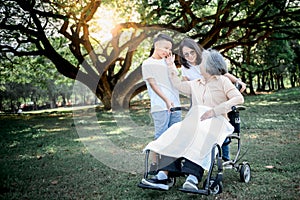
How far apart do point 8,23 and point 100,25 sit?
3.56 m

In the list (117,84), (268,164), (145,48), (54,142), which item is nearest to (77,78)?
(117,84)

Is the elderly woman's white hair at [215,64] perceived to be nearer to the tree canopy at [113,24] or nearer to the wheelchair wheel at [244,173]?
the wheelchair wheel at [244,173]

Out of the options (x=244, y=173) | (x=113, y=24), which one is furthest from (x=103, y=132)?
(x=113, y=24)

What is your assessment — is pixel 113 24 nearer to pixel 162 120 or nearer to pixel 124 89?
pixel 124 89

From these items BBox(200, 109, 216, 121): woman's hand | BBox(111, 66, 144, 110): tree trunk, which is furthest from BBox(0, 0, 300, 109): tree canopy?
BBox(200, 109, 216, 121): woman's hand

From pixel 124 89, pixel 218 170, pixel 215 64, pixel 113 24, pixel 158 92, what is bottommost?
pixel 218 170

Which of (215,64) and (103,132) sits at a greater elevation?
(215,64)

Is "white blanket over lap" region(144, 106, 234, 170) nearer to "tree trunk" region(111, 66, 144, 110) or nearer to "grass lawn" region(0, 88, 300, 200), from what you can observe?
"grass lawn" region(0, 88, 300, 200)

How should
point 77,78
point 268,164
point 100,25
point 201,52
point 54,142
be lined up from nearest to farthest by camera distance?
point 201,52
point 268,164
point 54,142
point 100,25
point 77,78

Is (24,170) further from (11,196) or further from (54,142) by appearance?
(54,142)

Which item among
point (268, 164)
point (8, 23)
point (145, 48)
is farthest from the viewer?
point (145, 48)

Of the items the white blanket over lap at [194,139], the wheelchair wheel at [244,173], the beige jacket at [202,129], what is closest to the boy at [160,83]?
the beige jacket at [202,129]

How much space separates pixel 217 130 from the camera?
11.5 feet

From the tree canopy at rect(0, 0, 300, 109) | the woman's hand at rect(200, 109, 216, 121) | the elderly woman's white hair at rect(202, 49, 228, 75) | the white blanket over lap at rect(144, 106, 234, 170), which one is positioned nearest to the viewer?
the white blanket over lap at rect(144, 106, 234, 170)
